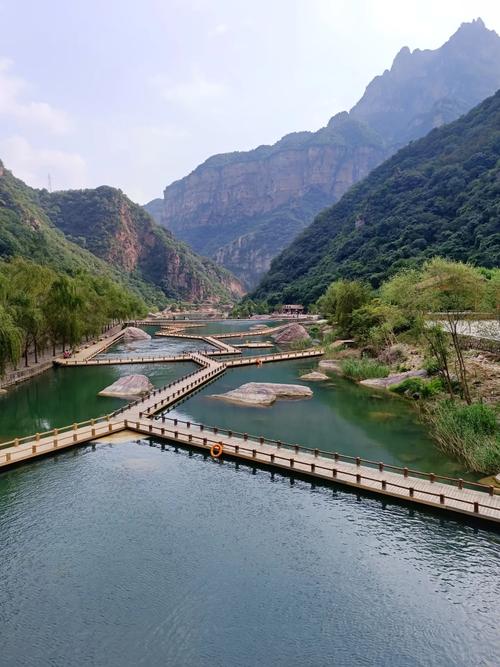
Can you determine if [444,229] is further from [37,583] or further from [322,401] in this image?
[37,583]

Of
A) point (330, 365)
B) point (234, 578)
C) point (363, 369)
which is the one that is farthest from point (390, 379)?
point (234, 578)

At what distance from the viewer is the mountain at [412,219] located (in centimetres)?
A: 11500

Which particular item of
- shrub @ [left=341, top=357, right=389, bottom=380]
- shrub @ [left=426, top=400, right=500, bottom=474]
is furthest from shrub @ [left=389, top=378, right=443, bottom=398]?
shrub @ [left=426, top=400, right=500, bottom=474]

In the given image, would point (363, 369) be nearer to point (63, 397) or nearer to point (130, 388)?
point (130, 388)

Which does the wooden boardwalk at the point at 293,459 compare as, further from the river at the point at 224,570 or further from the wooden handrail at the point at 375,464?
the river at the point at 224,570

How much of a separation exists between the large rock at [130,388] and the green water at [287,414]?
1019 millimetres

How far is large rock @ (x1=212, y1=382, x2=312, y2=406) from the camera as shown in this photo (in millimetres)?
44312

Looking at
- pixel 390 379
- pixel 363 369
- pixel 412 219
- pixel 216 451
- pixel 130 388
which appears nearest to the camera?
pixel 216 451

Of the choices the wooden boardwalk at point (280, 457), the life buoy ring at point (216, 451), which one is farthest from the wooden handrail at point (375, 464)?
the life buoy ring at point (216, 451)

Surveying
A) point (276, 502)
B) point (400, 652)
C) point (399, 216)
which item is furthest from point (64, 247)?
point (400, 652)

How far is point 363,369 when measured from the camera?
53625mm

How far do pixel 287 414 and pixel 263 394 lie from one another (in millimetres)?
4739

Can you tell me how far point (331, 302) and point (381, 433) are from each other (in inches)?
1966

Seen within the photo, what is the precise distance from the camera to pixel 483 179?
4998 inches
